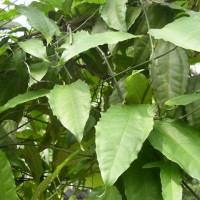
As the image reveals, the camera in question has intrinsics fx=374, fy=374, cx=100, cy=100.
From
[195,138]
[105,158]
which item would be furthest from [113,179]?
[195,138]

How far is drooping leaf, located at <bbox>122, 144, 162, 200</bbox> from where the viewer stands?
457 mm

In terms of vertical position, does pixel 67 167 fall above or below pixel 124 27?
below

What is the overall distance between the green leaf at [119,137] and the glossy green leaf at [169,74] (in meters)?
0.07

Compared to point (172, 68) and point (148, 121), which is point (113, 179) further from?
point (172, 68)

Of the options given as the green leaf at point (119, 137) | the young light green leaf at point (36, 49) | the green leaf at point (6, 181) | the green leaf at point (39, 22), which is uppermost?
the green leaf at point (39, 22)

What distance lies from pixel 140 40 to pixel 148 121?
0.20 metres

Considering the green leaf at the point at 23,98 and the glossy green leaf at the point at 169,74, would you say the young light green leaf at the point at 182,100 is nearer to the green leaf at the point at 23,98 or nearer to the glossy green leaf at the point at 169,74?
the glossy green leaf at the point at 169,74

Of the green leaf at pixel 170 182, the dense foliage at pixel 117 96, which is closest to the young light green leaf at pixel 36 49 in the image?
the dense foliage at pixel 117 96

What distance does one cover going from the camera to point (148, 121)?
0.46 meters

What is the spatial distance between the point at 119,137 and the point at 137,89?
14 cm

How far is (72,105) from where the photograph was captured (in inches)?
18.7

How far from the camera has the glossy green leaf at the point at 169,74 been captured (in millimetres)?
554

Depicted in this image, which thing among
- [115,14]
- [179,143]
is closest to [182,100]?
[179,143]

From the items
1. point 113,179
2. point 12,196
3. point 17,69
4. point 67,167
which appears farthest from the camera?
point 67,167
